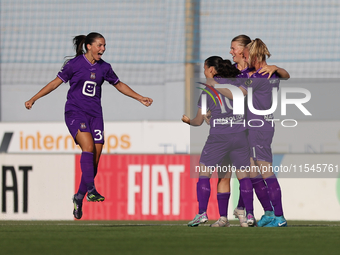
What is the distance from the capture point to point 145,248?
3459mm

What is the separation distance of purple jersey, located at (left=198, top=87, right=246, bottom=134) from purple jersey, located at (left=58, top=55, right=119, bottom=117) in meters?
0.82

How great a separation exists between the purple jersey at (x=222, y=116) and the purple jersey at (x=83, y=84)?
82 centimetres

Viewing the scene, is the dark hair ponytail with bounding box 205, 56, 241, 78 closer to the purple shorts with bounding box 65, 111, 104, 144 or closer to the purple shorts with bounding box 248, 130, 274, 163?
the purple shorts with bounding box 248, 130, 274, 163

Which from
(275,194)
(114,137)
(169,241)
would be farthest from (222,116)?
(114,137)

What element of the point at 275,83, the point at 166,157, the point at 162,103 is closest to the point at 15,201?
the point at 166,157

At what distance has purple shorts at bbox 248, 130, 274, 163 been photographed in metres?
4.82

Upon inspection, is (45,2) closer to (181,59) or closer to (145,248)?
(181,59)

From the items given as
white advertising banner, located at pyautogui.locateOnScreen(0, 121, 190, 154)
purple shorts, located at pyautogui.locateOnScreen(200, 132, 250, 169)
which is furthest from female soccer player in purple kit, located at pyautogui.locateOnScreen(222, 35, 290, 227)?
white advertising banner, located at pyautogui.locateOnScreen(0, 121, 190, 154)

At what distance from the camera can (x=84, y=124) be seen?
4906 mm

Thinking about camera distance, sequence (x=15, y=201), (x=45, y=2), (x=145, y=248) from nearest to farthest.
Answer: (x=145, y=248)
(x=15, y=201)
(x=45, y=2)

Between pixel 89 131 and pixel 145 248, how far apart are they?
1.67 meters

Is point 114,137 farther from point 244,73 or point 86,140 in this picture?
point 244,73

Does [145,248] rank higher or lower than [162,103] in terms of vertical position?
lower

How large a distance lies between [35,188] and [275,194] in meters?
2.99
